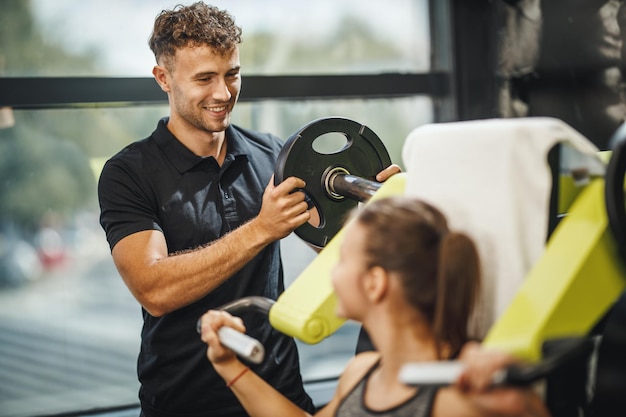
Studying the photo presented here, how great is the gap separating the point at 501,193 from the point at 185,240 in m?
1.03

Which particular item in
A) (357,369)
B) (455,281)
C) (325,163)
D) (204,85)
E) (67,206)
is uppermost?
(204,85)

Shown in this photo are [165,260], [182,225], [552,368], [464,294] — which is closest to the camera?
[552,368]

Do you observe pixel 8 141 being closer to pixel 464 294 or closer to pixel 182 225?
pixel 182 225

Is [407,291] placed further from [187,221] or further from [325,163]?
[187,221]

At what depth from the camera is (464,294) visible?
0.99m

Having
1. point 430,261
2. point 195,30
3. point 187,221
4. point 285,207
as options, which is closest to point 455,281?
point 430,261

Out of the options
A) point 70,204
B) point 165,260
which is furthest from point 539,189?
point 70,204

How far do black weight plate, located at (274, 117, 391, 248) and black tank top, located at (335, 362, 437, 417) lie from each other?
49 cm

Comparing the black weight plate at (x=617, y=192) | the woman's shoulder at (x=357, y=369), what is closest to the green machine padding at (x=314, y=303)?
the woman's shoulder at (x=357, y=369)

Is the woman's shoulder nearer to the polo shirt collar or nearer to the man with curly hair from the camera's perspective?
the man with curly hair

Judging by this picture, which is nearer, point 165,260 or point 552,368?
point 552,368

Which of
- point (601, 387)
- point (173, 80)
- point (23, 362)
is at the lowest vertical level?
point (23, 362)

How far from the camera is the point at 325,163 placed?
1.59 meters

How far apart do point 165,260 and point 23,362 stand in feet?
3.95
